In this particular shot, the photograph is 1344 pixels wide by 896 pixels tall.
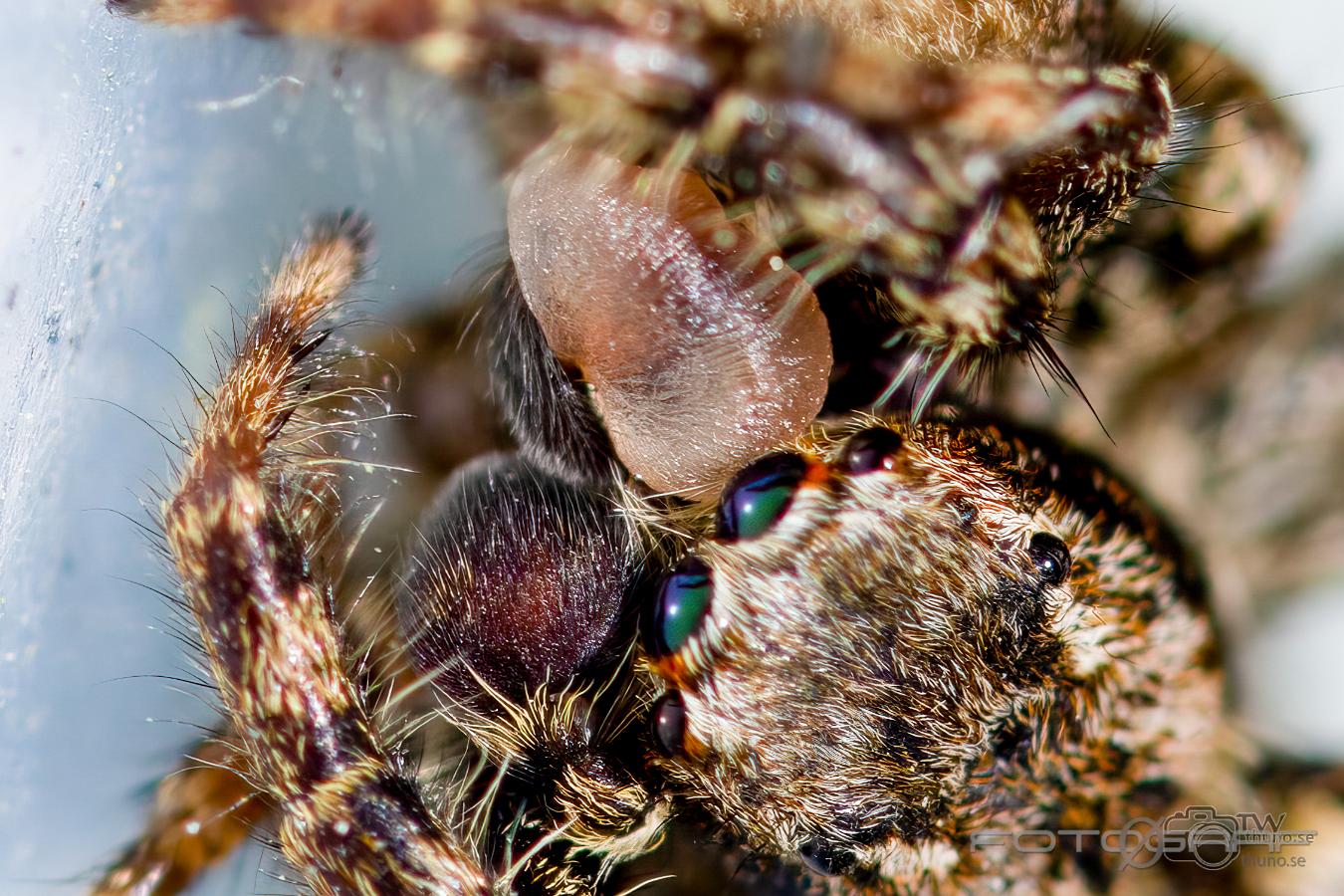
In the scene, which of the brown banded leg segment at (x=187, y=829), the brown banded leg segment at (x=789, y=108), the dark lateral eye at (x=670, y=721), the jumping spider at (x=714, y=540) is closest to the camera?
the brown banded leg segment at (x=789, y=108)

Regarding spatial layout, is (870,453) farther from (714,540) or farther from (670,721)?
(670,721)

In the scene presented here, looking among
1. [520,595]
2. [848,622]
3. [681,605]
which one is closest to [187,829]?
[520,595]

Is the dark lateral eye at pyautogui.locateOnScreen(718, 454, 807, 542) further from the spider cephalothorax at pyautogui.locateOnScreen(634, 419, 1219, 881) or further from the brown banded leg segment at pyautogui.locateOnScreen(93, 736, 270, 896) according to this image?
the brown banded leg segment at pyautogui.locateOnScreen(93, 736, 270, 896)

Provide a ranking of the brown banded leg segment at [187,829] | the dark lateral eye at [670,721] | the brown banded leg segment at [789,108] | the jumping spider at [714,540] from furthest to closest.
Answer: the brown banded leg segment at [187,829]
the dark lateral eye at [670,721]
the jumping spider at [714,540]
the brown banded leg segment at [789,108]

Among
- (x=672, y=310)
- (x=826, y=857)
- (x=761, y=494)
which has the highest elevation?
(x=672, y=310)

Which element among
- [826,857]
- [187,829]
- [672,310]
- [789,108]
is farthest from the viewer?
[187,829]

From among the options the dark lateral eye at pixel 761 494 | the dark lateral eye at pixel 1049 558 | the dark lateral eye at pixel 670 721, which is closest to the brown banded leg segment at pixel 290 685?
the dark lateral eye at pixel 670 721

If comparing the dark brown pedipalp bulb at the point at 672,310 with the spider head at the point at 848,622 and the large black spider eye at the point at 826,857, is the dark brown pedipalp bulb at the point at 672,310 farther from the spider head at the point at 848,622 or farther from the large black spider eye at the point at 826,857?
the large black spider eye at the point at 826,857
